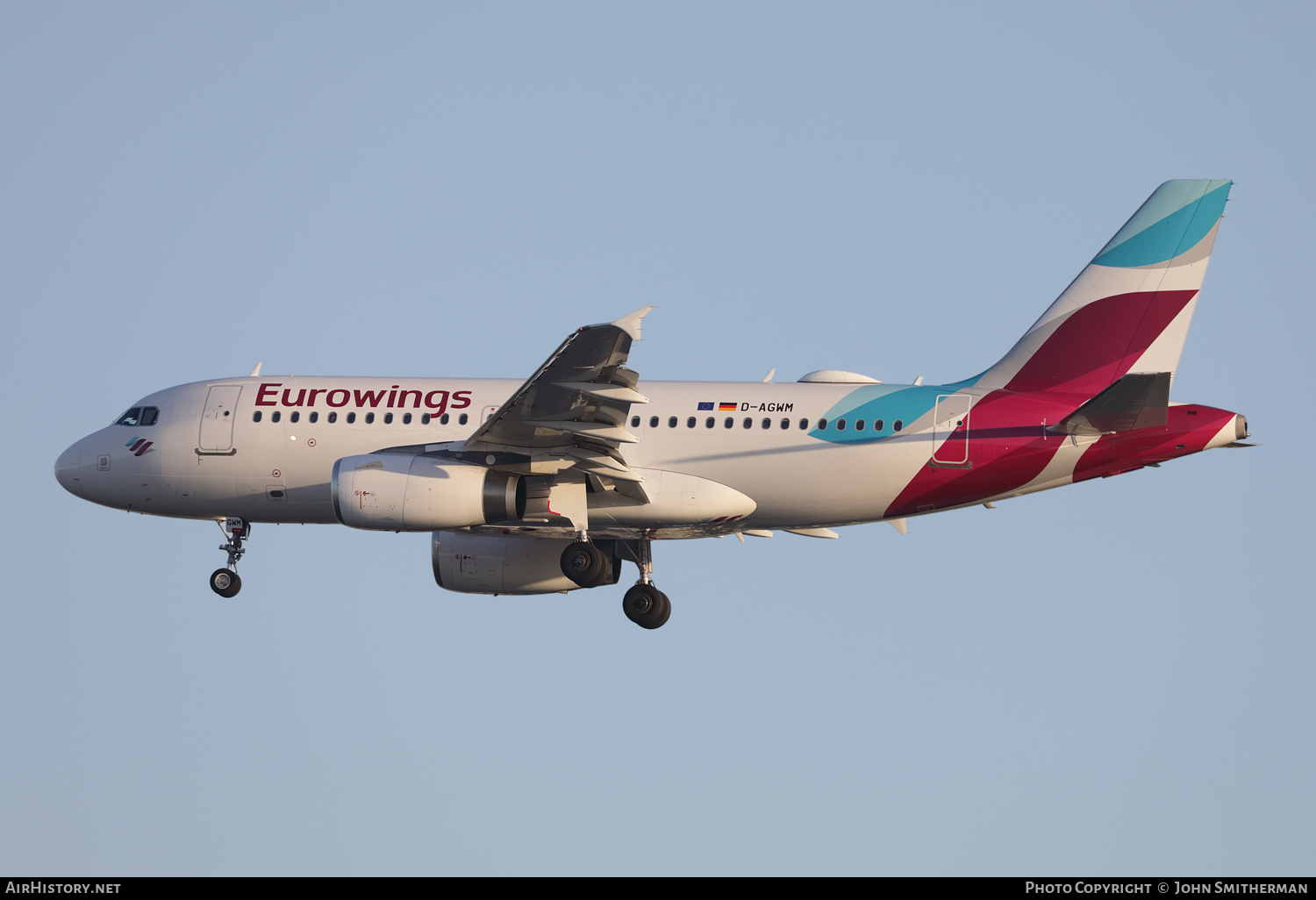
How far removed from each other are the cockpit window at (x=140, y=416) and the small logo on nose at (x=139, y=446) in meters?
0.53

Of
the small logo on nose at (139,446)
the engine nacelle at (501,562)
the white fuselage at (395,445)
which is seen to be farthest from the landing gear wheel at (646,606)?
the small logo on nose at (139,446)

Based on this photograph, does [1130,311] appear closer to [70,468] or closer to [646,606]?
[646,606]

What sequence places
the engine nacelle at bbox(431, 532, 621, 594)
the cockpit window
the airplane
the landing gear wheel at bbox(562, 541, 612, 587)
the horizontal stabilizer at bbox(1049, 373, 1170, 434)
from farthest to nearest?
the engine nacelle at bbox(431, 532, 621, 594)
the cockpit window
the landing gear wheel at bbox(562, 541, 612, 587)
the airplane
the horizontal stabilizer at bbox(1049, 373, 1170, 434)

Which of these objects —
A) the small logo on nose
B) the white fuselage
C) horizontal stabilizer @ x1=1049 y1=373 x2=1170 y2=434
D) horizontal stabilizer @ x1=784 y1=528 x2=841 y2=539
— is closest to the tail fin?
horizontal stabilizer @ x1=1049 y1=373 x2=1170 y2=434

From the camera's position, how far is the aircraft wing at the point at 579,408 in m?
32.7

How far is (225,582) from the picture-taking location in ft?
134

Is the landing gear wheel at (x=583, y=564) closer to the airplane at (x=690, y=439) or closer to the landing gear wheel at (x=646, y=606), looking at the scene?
the airplane at (x=690, y=439)

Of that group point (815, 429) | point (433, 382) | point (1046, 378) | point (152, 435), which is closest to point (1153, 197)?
point (1046, 378)

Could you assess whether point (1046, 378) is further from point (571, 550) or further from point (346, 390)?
point (346, 390)

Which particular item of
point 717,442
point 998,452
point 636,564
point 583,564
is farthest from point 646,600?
point 998,452

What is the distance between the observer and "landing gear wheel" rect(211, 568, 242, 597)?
40.9m

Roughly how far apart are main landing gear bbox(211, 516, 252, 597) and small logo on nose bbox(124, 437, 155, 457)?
257 centimetres

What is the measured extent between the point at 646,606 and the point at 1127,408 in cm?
1227

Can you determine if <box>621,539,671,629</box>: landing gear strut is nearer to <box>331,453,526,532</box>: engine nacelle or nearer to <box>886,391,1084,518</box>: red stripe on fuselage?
<box>331,453,526,532</box>: engine nacelle
